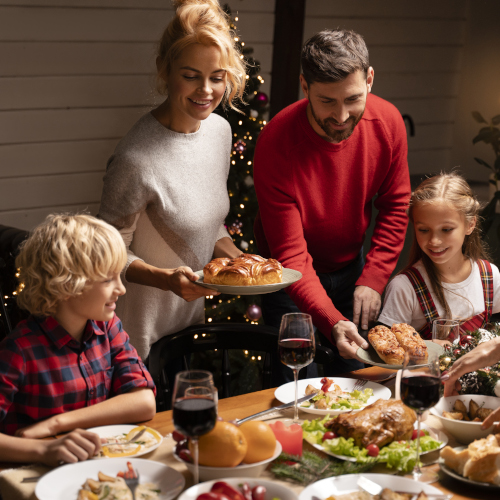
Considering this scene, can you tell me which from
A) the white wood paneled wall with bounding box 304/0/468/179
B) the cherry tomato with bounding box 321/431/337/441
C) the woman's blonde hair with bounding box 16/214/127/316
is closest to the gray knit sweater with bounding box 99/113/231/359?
the woman's blonde hair with bounding box 16/214/127/316

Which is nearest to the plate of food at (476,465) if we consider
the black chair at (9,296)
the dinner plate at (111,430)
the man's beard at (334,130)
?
the dinner plate at (111,430)

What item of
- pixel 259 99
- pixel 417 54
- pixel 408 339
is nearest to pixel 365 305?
pixel 408 339

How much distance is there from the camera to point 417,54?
4.85 metres

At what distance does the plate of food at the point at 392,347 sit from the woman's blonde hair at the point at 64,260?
0.75 meters

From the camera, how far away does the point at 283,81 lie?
4.11 m

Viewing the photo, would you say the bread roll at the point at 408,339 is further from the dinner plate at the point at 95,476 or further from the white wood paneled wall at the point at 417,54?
Result: the white wood paneled wall at the point at 417,54

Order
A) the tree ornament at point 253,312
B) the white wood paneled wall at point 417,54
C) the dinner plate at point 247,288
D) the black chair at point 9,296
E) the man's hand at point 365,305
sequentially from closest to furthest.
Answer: the dinner plate at point 247,288 < the black chair at point 9,296 < the man's hand at point 365,305 < the tree ornament at point 253,312 < the white wood paneled wall at point 417,54


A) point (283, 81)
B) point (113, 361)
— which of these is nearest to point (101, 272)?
point (113, 361)

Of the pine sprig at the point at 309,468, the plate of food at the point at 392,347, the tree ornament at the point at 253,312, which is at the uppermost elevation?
the plate of food at the point at 392,347

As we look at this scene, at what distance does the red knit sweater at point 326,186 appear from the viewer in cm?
232

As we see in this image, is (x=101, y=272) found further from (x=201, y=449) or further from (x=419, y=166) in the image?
(x=419, y=166)

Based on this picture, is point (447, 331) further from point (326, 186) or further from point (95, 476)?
point (95, 476)

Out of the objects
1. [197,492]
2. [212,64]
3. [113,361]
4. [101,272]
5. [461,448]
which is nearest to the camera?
[197,492]

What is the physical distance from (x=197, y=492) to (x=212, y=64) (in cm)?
137
